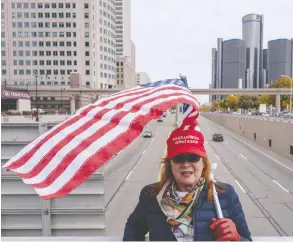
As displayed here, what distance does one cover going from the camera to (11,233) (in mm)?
5277

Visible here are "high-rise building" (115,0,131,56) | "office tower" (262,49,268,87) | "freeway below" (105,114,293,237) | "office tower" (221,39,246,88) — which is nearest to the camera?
"freeway below" (105,114,293,237)

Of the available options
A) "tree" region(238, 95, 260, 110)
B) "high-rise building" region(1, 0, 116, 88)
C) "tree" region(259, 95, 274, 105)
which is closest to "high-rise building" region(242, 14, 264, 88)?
"tree" region(238, 95, 260, 110)

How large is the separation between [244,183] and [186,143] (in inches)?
837

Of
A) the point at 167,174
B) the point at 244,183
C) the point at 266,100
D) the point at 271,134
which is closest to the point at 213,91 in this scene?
the point at 266,100

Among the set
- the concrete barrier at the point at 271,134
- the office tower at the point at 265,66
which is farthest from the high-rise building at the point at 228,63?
the concrete barrier at the point at 271,134

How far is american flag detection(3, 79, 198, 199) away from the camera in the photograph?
2.35 meters

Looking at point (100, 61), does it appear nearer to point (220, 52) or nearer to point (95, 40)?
point (95, 40)

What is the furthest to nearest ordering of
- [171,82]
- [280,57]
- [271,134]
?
[280,57], [271,134], [171,82]

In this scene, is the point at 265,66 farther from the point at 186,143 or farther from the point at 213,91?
the point at 186,143

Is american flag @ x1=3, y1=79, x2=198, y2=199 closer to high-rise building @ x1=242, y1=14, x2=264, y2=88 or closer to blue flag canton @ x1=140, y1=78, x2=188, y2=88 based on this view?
blue flag canton @ x1=140, y1=78, x2=188, y2=88

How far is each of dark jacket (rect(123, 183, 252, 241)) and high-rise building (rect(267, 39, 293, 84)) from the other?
83.7m

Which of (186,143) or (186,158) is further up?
(186,143)

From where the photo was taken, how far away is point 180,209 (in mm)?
2240

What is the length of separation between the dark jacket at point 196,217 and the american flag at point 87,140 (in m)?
0.53
